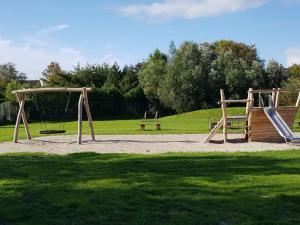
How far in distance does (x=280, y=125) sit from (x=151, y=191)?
12263mm

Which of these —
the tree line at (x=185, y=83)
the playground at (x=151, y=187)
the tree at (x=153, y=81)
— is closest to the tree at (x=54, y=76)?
the tree line at (x=185, y=83)

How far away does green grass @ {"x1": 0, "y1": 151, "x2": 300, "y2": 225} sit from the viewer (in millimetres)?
6992

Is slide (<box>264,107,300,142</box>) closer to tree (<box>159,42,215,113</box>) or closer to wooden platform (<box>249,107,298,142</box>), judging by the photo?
wooden platform (<box>249,107,298,142</box>)

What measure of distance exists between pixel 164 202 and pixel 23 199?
2.22 meters

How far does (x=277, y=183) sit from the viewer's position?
31.8ft

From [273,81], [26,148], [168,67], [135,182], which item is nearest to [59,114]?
[168,67]

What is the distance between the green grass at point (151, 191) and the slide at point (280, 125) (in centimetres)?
534

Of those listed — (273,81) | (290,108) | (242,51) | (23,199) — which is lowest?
(23,199)

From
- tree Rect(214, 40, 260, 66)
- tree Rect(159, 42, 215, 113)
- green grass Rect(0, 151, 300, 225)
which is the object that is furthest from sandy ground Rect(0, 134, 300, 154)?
tree Rect(214, 40, 260, 66)

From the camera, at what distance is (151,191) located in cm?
884

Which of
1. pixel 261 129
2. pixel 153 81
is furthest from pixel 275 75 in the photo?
pixel 261 129

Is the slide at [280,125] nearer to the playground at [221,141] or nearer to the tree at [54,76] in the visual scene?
the playground at [221,141]

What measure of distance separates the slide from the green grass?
17.5ft

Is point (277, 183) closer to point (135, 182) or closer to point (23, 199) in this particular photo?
point (135, 182)
